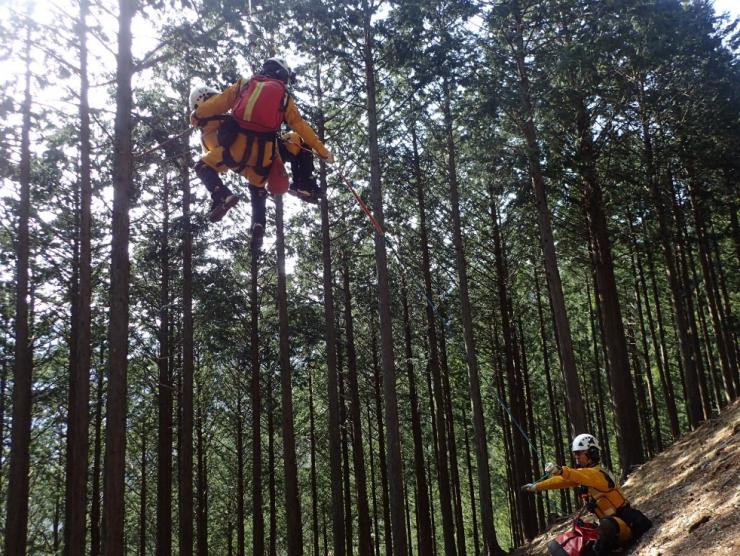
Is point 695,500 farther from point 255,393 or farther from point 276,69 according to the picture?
point 255,393

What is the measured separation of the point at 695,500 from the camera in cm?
773

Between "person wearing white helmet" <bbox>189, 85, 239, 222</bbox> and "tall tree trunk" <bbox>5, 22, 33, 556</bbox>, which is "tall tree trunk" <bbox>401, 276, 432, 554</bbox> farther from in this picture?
"tall tree trunk" <bbox>5, 22, 33, 556</bbox>

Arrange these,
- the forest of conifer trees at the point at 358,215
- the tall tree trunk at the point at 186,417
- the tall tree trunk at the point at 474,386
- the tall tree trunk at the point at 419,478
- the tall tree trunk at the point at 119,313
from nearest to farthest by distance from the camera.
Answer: the tall tree trunk at the point at 119,313 → the forest of conifer trees at the point at 358,215 → the tall tree trunk at the point at 186,417 → the tall tree trunk at the point at 474,386 → the tall tree trunk at the point at 419,478

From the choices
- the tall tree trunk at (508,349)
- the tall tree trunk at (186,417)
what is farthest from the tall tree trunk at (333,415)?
the tall tree trunk at (508,349)

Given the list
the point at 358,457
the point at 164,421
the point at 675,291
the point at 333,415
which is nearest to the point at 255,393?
the point at 164,421

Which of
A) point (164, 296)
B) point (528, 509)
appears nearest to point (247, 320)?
point (164, 296)

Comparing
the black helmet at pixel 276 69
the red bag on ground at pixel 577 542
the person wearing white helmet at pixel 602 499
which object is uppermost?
the black helmet at pixel 276 69

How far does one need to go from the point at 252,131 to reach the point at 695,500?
791 centimetres

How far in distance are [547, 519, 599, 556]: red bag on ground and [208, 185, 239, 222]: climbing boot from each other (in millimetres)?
6199

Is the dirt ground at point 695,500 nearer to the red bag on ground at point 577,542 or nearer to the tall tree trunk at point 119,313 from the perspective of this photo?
the red bag on ground at point 577,542

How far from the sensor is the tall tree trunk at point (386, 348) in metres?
10.1

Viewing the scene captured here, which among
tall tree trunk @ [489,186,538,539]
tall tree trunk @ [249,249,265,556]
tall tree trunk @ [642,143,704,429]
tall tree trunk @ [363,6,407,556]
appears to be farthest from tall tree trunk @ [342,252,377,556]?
tall tree trunk @ [642,143,704,429]

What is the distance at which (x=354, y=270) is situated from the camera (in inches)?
761

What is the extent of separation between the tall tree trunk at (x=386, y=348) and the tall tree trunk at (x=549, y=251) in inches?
142
